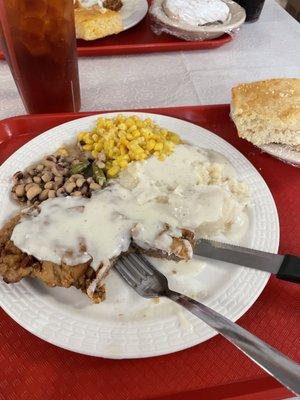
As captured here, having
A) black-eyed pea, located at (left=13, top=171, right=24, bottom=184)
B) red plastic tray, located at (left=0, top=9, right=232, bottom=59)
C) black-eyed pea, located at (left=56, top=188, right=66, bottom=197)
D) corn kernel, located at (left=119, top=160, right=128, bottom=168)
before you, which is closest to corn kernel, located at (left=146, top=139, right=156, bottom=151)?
corn kernel, located at (left=119, top=160, right=128, bottom=168)

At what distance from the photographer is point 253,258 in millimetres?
1117

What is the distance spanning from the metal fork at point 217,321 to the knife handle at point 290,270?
0.24 meters

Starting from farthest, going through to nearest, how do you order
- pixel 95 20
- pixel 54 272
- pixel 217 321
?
pixel 95 20 → pixel 54 272 → pixel 217 321

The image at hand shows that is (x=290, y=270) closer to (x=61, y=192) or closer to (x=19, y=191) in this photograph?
(x=61, y=192)

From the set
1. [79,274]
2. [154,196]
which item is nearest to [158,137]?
[154,196]

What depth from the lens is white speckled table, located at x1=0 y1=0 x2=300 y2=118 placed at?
1.86 m

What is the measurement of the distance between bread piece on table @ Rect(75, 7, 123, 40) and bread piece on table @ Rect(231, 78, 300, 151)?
0.86 metres

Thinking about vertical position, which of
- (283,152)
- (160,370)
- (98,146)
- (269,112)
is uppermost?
(269,112)

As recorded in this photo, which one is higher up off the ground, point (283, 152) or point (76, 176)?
point (283, 152)

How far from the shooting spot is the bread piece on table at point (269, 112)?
1422mm

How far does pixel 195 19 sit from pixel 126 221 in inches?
55.2

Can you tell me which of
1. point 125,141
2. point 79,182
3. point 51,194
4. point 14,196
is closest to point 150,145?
point 125,141

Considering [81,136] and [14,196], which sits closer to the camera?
[14,196]

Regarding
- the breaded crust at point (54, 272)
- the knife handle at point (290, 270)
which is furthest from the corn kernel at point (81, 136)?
the knife handle at point (290, 270)
